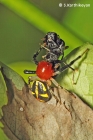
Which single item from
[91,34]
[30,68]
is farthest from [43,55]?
[91,34]

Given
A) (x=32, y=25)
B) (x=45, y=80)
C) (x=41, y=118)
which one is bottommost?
(x=41, y=118)

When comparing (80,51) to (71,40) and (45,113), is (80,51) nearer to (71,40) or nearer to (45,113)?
(71,40)

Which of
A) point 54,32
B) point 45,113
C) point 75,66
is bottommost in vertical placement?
point 45,113

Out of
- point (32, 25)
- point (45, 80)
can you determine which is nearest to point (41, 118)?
point (45, 80)

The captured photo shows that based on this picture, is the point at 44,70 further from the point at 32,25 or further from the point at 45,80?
the point at 32,25

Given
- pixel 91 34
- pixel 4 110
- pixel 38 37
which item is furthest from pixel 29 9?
pixel 4 110

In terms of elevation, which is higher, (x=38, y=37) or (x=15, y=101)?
(x=38, y=37)
